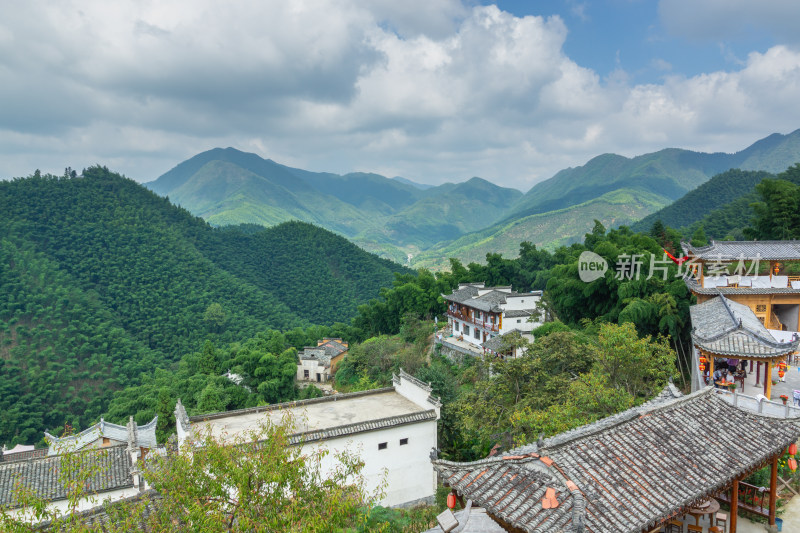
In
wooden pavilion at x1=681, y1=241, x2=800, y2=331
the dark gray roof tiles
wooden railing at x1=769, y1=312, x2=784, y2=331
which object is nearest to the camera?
the dark gray roof tiles

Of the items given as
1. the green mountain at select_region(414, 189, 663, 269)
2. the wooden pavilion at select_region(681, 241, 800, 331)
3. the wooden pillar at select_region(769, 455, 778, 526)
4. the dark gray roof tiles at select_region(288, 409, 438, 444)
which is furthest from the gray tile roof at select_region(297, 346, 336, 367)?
the green mountain at select_region(414, 189, 663, 269)

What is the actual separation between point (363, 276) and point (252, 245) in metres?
19.1

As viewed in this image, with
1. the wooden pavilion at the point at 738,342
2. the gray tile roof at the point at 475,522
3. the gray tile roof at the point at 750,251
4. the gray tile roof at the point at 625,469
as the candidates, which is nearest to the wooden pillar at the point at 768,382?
the wooden pavilion at the point at 738,342

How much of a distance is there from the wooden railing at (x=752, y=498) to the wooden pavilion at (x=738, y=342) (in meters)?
4.21

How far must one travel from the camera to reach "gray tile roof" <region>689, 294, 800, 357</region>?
11945mm

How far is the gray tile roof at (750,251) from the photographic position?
18.3 m

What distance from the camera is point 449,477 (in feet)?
21.1

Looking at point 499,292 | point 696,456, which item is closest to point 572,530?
point 696,456

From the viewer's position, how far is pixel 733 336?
1271 cm

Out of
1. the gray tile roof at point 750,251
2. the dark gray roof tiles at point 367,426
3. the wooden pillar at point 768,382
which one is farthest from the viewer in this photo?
the gray tile roof at point 750,251

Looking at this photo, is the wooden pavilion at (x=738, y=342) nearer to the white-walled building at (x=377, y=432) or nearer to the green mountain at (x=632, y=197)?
the white-walled building at (x=377, y=432)

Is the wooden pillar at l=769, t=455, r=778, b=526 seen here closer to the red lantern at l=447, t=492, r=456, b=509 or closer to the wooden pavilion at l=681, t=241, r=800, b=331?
the red lantern at l=447, t=492, r=456, b=509

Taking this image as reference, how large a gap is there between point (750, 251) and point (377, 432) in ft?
50.4

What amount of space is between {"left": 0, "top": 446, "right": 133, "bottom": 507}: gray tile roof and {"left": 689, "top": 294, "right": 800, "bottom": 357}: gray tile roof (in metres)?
17.2
